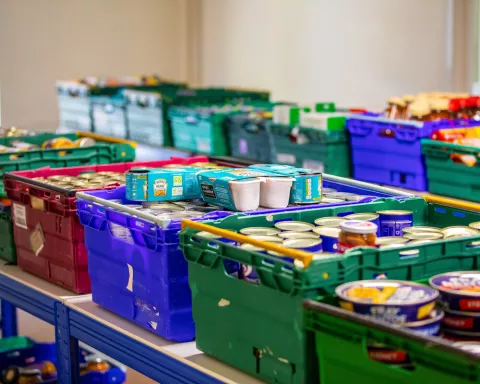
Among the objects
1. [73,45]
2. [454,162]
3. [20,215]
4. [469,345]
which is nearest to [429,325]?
[469,345]

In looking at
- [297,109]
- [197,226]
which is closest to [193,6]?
[297,109]

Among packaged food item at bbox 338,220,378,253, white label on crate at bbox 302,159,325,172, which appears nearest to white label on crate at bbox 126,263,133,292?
packaged food item at bbox 338,220,378,253

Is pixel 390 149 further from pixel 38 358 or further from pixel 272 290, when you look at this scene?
pixel 272 290

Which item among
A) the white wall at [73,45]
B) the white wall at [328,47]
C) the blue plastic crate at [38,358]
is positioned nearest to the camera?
the blue plastic crate at [38,358]

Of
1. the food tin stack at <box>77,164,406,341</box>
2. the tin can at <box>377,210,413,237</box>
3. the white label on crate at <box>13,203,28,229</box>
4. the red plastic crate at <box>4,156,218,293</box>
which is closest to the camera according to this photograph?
the food tin stack at <box>77,164,406,341</box>

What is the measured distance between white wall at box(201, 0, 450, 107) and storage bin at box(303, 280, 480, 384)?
4551 millimetres

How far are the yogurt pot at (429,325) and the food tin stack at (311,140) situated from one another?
3.21 meters

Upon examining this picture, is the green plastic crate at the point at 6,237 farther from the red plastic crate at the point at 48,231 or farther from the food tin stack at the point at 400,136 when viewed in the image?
the food tin stack at the point at 400,136

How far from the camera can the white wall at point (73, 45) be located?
8.14m

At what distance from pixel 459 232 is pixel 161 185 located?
34.7 inches

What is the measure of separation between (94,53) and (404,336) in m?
7.34

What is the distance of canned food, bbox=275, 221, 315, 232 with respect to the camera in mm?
2278

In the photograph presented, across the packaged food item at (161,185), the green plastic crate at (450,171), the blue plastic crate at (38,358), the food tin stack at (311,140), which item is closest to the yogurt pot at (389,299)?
the packaged food item at (161,185)

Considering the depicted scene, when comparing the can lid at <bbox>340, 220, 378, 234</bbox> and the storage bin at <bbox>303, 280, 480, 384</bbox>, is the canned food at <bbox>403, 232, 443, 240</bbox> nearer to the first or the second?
the can lid at <bbox>340, 220, 378, 234</bbox>
